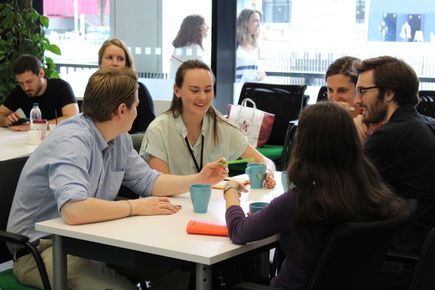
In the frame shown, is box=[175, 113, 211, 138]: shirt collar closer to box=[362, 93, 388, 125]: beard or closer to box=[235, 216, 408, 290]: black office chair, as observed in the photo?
box=[362, 93, 388, 125]: beard

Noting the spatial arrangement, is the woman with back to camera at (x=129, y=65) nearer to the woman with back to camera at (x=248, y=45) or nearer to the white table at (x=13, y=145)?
the white table at (x=13, y=145)

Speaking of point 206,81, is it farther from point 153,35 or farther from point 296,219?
point 153,35

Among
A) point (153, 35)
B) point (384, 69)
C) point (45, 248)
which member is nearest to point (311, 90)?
point (153, 35)

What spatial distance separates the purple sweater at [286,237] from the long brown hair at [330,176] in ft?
0.15

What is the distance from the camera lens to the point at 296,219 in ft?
6.68

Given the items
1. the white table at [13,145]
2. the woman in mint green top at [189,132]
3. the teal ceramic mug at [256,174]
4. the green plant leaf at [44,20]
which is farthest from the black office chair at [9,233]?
the green plant leaf at [44,20]

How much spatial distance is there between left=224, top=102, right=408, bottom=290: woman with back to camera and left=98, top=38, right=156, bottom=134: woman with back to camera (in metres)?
2.80

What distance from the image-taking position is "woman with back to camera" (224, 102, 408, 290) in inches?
79.4

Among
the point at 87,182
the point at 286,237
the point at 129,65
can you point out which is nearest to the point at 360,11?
the point at 129,65

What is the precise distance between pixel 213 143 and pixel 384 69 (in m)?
1.10

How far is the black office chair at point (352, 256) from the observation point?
190 cm

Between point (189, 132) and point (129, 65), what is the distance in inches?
65.9

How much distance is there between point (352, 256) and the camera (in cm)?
197

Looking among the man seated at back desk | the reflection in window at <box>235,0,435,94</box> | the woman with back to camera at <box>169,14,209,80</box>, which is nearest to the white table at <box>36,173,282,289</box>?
the man seated at back desk
